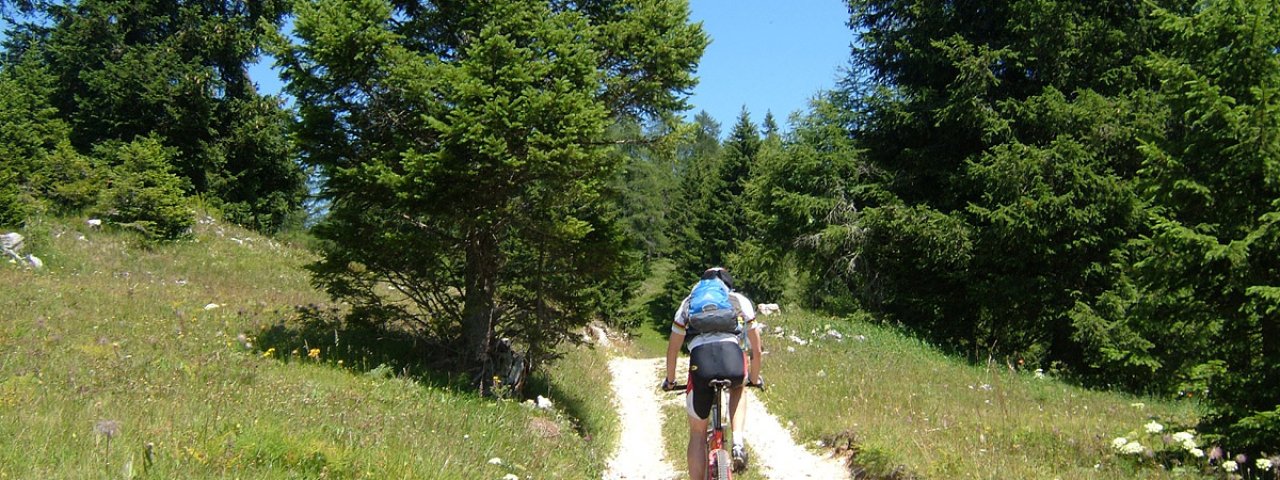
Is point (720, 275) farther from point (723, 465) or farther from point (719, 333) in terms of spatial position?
point (723, 465)

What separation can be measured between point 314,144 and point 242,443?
17.6 feet

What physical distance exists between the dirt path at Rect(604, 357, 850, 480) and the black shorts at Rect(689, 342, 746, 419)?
3.05m

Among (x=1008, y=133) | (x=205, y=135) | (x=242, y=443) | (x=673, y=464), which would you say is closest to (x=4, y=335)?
(x=242, y=443)

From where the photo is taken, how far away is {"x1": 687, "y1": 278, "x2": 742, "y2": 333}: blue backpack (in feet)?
20.4

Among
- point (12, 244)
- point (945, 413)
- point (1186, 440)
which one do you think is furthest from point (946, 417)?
point (12, 244)

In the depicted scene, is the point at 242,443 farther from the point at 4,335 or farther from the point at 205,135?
the point at 205,135

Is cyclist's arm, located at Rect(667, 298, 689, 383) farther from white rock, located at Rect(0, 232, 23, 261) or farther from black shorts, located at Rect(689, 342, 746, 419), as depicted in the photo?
white rock, located at Rect(0, 232, 23, 261)

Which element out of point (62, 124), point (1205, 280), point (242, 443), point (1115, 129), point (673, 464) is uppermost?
point (62, 124)

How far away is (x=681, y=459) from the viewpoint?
9.88 metres

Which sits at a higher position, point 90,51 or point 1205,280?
point 90,51

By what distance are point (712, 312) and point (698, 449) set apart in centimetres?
113

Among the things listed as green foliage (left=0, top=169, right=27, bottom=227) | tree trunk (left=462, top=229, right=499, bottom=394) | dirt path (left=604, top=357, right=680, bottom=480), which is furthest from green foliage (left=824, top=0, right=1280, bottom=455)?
green foliage (left=0, top=169, right=27, bottom=227)

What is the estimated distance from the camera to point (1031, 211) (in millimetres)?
15211

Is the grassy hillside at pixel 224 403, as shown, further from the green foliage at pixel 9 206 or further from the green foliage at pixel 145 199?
the green foliage at pixel 145 199
